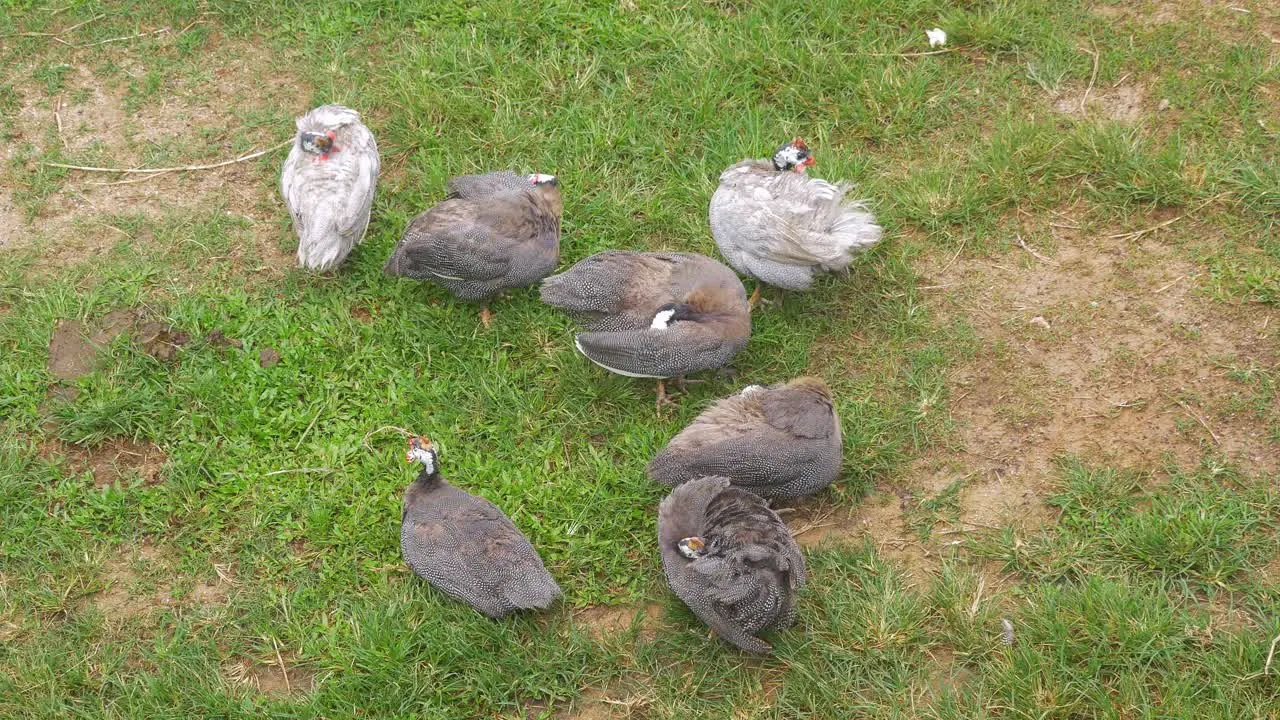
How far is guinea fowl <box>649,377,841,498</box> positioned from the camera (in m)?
4.57

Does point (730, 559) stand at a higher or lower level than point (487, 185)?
lower

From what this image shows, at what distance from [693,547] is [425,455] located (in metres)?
1.27

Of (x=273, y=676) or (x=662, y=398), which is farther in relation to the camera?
(x=662, y=398)

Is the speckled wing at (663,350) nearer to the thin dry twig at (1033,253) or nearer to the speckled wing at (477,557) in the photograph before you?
the speckled wing at (477,557)

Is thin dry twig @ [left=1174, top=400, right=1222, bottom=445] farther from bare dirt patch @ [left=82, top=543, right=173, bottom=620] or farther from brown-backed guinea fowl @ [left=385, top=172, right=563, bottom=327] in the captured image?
bare dirt patch @ [left=82, top=543, right=173, bottom=620]

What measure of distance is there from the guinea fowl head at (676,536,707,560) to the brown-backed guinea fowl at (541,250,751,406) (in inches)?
38.8

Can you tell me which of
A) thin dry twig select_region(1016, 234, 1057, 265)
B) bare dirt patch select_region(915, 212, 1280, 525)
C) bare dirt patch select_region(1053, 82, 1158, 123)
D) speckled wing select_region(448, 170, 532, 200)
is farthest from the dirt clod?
bare dirt patch select_region(1053, 82, 1158, 123)

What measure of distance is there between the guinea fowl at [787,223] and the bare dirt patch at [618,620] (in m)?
1.79

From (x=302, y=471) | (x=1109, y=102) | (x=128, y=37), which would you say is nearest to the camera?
(x=302, y=471)

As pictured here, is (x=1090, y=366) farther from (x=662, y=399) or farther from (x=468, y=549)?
(x=468, y=549)

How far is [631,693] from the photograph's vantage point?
168 inches

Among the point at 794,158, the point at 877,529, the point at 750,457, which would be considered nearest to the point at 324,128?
the point at 794,158

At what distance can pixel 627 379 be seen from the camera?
533 cm

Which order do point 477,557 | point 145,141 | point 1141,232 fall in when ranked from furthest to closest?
1. point 145,141
2. point 1141,232
3. point 477,557
